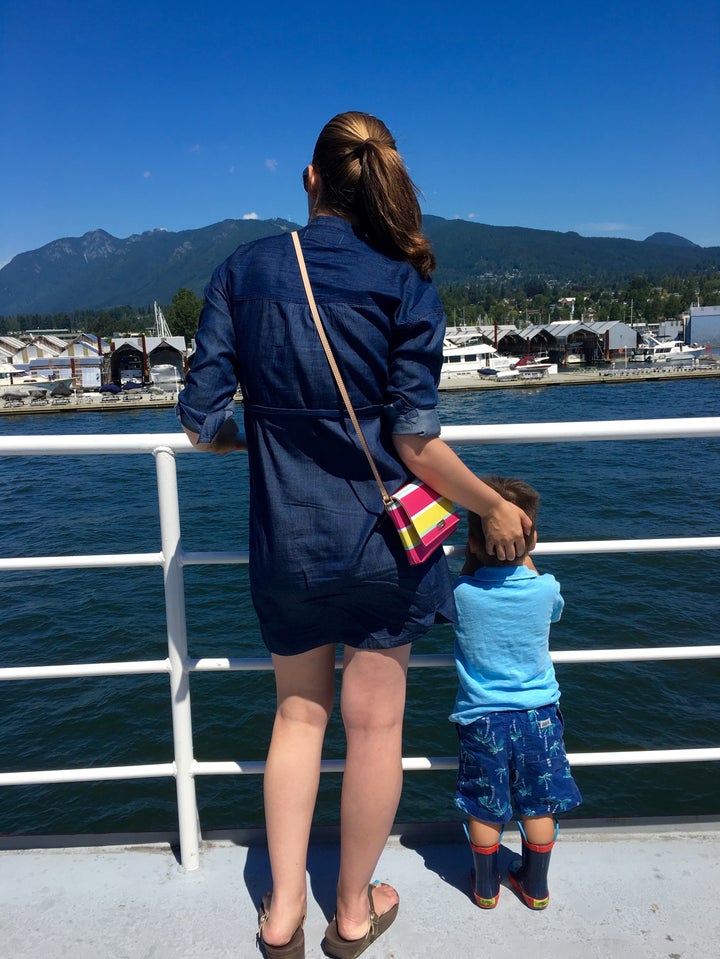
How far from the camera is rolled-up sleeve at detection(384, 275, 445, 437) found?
1172 mm

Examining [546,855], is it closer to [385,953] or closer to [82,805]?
[385,953]

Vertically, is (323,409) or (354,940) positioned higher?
(323,409)

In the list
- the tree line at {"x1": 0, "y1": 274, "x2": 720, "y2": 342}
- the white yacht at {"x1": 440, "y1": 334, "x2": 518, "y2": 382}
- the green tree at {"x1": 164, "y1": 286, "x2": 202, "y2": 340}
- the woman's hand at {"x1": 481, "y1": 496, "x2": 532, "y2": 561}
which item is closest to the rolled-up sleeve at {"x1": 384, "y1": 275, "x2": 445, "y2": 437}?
the woman's hand at {"x1": 481, "y1": 496, "x2": 532, "y2": 561}

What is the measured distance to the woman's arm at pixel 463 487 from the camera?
1.22 meters

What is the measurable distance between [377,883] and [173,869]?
19.6 inches

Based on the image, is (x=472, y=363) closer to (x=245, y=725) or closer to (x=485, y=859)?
(x=245, y=725)

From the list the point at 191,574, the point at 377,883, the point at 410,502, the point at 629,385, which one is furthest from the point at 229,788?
the point at 629,385

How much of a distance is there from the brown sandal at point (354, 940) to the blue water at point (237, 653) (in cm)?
214

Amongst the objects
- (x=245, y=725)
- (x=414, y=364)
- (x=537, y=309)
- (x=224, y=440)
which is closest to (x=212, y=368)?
(x=224, y=440)

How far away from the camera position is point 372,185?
119 cm

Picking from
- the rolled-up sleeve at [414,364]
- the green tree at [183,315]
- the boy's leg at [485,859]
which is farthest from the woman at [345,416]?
the green tree at [183,315]

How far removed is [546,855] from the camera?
1.57 meters

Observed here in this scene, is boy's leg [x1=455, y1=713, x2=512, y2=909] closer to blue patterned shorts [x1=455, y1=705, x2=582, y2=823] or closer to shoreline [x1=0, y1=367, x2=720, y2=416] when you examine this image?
blue patterned shorts [x1=455, y1=705, x2=582, y2=823]

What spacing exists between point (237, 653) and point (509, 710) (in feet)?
27.1
